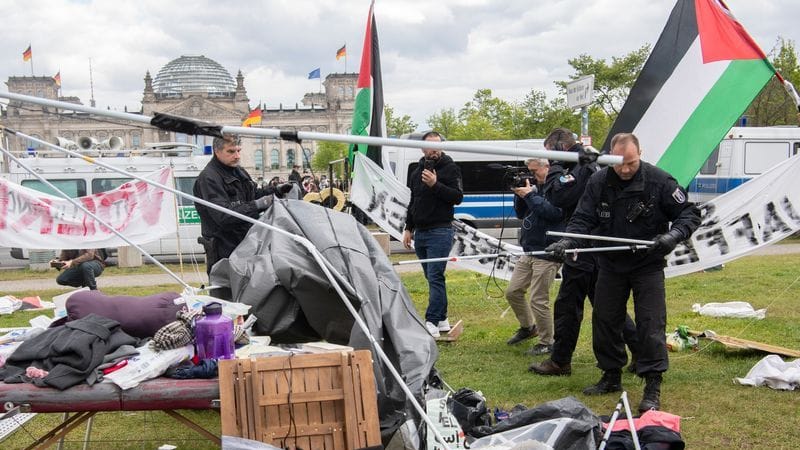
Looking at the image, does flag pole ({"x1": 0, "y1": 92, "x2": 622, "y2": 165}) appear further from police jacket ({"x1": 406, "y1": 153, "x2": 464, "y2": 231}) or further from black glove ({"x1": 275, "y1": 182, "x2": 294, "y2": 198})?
police jacket ({"x1": 406, "y1": 153, "x2": 464, "y2": 231})

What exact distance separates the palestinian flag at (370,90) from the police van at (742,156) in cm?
1168

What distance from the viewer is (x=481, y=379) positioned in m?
6.41

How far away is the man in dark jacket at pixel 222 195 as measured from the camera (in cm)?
587

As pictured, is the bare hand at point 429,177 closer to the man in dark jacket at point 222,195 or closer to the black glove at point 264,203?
the man in dark jacket at point 222,195

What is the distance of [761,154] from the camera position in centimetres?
1933

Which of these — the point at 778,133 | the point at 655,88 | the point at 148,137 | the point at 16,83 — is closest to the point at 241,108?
the point at 148,137

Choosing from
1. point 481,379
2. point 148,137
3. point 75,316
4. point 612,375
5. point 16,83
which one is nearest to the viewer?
point 75,316

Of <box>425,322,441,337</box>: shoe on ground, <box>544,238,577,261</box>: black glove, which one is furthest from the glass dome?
<box>544,238,577,261</box>: black glove

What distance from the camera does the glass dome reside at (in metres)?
120

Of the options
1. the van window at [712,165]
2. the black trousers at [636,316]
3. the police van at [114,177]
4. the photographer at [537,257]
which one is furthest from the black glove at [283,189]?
the van window at [712,165]

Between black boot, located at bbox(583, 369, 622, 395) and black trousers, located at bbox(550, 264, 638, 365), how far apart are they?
0.51 meters

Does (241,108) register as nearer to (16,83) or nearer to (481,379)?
(16,83)

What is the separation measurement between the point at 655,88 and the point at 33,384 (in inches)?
235

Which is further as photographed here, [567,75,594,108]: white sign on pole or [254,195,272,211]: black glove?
[567,75,594,108]: white sign on pole
